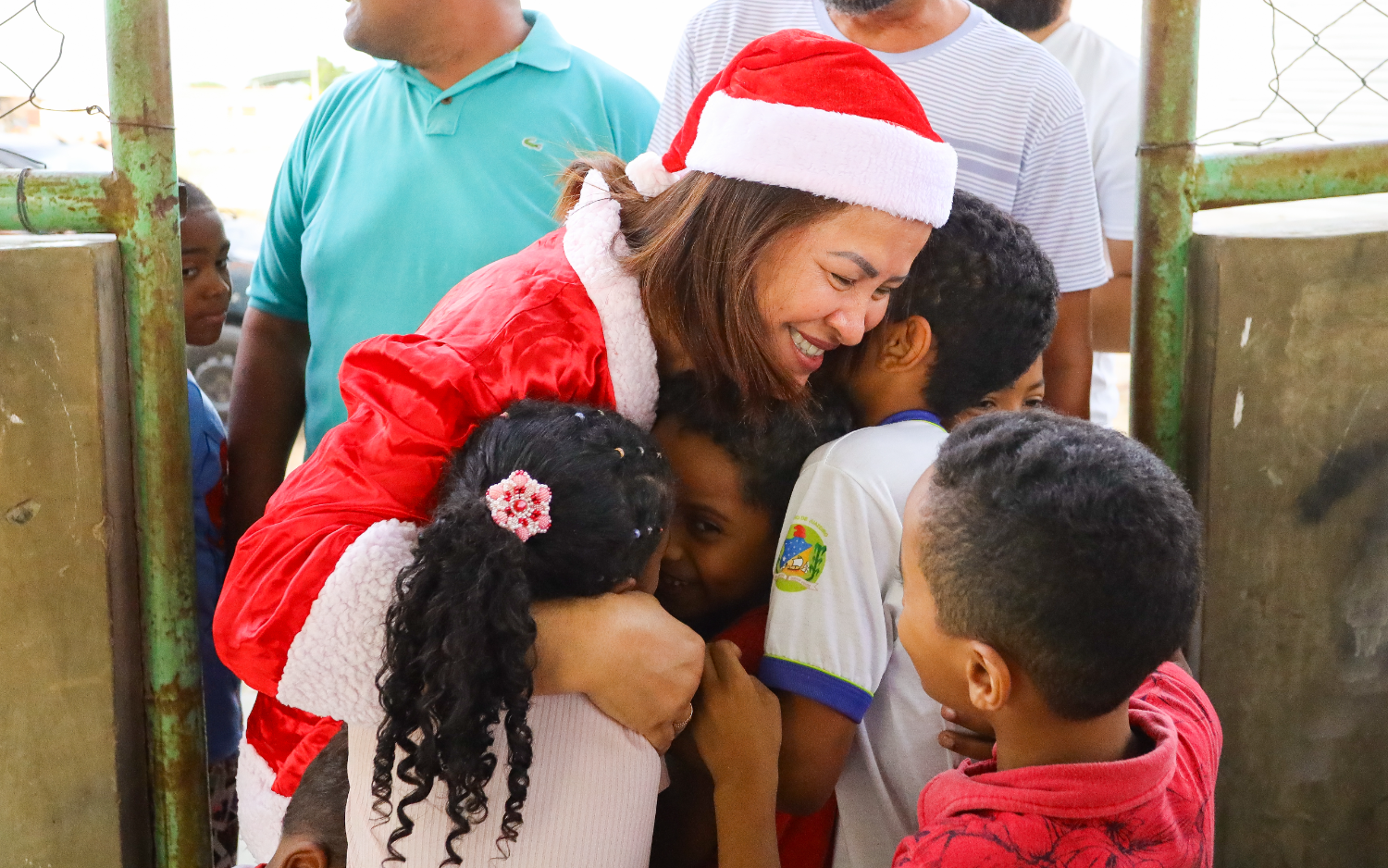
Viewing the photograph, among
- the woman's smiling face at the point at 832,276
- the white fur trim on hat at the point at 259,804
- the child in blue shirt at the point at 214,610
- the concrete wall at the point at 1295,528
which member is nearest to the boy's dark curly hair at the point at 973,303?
the woman's smiling face at the point at 832,276

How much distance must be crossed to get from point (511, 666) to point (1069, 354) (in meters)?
1.32

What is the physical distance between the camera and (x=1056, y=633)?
113 centimetres

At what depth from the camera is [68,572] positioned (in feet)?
5.23

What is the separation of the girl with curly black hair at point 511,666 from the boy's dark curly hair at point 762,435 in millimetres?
163

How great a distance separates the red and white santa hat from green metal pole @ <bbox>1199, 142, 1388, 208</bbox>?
45 centimetres

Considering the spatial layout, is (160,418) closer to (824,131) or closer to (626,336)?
(626,336)

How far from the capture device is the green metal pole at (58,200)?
1578 mm

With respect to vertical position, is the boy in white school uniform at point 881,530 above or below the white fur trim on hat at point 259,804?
above

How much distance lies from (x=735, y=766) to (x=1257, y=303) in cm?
104

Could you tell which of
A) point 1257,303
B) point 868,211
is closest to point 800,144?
point 868,211

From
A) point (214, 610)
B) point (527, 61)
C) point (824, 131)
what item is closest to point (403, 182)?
point (527, 61)

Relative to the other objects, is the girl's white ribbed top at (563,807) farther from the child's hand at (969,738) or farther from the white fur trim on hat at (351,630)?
the child's hand at (969,738)

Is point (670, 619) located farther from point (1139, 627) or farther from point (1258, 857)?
point (1258, 857)

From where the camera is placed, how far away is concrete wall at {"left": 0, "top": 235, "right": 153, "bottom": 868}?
1555mm
